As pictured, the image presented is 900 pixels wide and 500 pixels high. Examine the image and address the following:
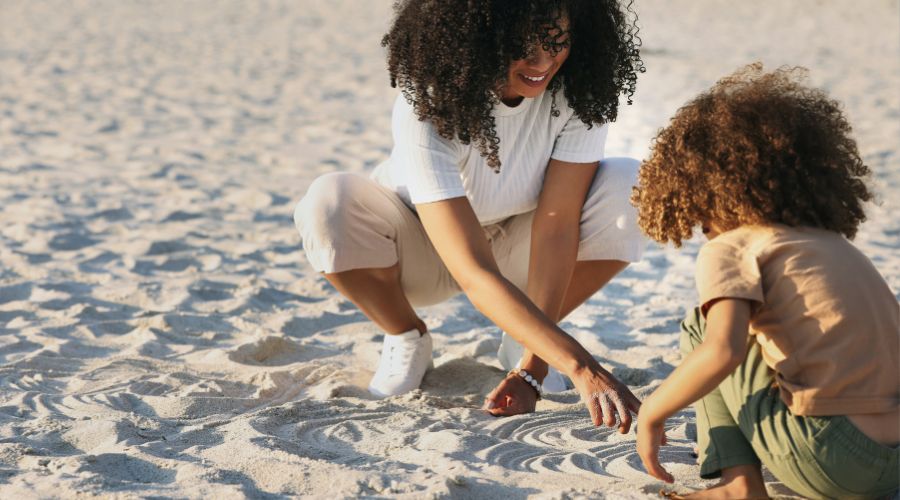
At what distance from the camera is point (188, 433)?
2330 millimetres

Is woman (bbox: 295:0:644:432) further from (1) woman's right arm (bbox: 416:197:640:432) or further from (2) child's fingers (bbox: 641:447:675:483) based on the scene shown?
(2) child's fingers (bbox: 641:447:675:483)

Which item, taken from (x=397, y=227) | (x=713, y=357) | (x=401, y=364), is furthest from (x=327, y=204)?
(x=713, y=357)

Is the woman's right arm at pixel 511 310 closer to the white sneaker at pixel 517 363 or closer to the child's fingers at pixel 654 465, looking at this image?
the child's fingers at pixel 654 465

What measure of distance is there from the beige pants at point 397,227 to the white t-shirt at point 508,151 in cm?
8

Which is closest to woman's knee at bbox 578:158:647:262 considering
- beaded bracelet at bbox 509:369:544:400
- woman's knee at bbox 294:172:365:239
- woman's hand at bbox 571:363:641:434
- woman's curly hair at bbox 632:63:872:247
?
beaded bracelet at bbox 509:369:544:400

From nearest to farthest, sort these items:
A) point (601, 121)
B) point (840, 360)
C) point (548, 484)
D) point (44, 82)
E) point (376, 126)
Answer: point (840, 360), point (548, 484), point (601, 121), point (376, 126), point (44, 82)

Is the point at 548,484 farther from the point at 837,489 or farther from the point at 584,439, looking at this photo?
the point at 837,489

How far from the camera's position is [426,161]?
2490mm

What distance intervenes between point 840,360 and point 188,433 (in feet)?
4.48

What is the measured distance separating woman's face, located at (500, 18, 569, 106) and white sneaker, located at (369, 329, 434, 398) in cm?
73

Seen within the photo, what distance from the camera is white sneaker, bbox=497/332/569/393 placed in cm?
284

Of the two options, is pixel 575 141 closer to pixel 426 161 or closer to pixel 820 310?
pixel 426 161

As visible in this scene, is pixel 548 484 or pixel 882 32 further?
pixel 882 32

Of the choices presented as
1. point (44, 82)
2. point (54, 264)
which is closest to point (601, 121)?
point (54, 264)
